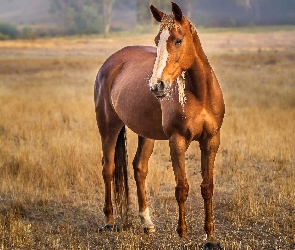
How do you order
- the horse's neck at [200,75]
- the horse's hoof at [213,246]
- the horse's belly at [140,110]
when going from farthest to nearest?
the horse's belly at [140,110], the horse's hoof at [213,246], the horse's neck at [200,75]

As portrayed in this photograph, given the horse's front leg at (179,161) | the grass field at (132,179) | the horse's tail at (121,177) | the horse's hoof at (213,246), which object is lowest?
the grass field at (132,179)

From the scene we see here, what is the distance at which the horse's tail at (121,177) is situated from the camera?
6305mm

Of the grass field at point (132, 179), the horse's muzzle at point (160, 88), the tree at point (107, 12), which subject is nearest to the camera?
the horse's muzzle at point (160, 88)

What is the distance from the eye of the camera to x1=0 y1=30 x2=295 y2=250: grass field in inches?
227

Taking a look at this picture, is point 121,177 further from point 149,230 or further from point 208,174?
point 208,174

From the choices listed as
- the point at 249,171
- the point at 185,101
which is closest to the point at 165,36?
the point at 185,101

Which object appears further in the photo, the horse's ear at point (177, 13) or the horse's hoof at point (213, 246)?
the horse's hoof at point (213, 246)

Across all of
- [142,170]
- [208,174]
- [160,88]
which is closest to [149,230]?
[142,170]

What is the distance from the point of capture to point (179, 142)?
5.07 m

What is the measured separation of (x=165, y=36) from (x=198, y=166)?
180 inches

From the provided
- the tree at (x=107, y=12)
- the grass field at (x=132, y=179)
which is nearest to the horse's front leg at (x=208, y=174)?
the grass field at (x=132, y=179)

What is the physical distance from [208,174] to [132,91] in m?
1.18

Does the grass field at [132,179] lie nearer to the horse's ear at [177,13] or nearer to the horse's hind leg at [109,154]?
the horse's hind leg at [109,154]

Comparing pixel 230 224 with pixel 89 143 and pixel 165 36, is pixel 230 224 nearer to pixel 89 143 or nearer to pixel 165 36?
pixel 165 36
